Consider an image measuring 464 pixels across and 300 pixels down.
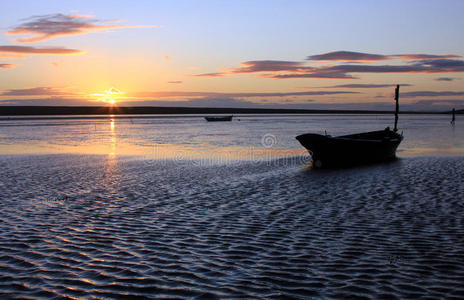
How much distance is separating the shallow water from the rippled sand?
4 cm

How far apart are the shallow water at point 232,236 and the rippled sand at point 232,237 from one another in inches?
1.5

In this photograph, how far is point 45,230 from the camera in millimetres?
11289

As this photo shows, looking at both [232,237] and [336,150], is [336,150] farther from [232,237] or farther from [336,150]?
[232,237]

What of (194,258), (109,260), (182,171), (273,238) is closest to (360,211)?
(273,238)

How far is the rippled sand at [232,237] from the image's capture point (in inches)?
295

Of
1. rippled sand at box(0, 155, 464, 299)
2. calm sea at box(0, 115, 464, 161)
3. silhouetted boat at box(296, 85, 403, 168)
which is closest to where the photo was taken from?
rippled sand at box(0, 155, 464, 299)

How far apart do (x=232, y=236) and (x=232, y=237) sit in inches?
3.7

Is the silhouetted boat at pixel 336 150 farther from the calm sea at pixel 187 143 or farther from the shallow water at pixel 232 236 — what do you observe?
the calm sea at pixel 187 143

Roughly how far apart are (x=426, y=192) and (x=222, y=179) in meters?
9.11

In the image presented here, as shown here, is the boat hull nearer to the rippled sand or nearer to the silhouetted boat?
the silhouetted boat

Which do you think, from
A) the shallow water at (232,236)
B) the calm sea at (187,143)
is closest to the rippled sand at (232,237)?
the shallow water at (232,236)

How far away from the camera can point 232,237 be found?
10641 millimetres

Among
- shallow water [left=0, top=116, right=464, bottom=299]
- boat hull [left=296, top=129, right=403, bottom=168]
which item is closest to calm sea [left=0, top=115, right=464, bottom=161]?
boat hull [left=296, top=129, right=403, bottom=168]

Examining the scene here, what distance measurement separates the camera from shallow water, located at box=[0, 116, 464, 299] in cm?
750
